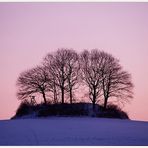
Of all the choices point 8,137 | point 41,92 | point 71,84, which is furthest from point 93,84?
point 8,137

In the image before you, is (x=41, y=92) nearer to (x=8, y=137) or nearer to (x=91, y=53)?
(x=91, y=53)

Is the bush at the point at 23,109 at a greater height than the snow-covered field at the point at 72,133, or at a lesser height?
greater

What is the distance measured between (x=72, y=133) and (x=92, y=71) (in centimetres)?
2178

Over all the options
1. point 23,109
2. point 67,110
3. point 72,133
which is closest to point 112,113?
point 67,110

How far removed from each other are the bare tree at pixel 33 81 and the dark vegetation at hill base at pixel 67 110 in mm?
2314

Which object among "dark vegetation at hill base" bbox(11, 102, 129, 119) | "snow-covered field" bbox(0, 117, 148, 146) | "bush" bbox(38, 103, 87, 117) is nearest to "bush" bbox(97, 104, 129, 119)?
"dark vegetation at hill base" bbox(11, 102, 129, 119)

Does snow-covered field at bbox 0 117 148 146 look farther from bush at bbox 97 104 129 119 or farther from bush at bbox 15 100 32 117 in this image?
bush at bbox 15 100 32 117

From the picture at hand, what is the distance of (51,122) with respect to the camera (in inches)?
1665

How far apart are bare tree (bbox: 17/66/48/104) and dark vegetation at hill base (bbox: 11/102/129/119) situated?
231cm

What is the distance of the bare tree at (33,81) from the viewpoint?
54.4 meters

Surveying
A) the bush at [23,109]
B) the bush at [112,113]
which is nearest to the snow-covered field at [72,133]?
the bush at [112,113]

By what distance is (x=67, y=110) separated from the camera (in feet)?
165

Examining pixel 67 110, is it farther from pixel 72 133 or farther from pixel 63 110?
pixel 72 133

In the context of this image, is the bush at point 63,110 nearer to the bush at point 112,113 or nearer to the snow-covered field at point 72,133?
the bush at point 112,113
